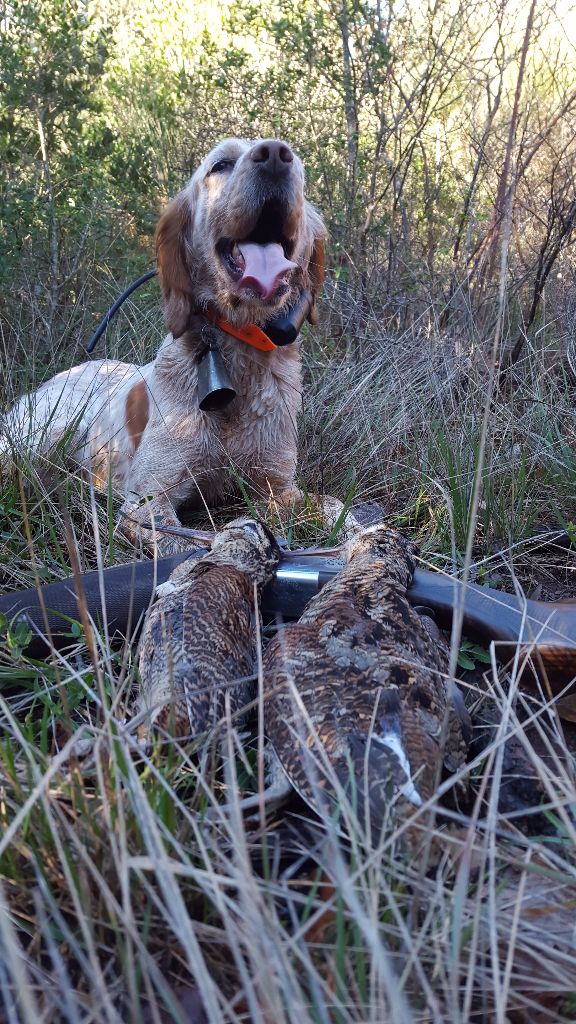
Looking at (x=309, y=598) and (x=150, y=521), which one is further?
(x=150, y=521)

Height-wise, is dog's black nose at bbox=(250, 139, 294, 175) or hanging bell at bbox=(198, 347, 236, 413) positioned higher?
dog's black nose at bbox=(250, 139, 294, 175)

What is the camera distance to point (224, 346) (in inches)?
159

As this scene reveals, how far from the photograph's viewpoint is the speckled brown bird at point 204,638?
188cm

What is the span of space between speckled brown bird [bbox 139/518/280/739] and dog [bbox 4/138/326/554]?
1.45 metres

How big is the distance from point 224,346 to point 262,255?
467 mm

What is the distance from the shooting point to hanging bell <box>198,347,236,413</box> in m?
3.83

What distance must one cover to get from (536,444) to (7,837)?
9.99ft

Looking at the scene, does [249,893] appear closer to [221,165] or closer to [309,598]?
[309,598]

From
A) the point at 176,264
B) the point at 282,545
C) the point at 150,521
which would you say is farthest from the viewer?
the point at 176,264

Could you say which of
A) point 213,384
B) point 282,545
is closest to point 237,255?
point 213,384

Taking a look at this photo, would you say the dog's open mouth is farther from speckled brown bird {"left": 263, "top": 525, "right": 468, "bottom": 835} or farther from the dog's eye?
speckled brown bird {"left": 263, "top": 525, "right": 468, "bottom": 835}

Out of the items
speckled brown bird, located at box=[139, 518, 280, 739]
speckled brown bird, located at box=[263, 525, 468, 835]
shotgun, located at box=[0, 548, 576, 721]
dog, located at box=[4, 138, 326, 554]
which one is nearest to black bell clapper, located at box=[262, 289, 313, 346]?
dog, located at box=[4, 138, 326, 554]

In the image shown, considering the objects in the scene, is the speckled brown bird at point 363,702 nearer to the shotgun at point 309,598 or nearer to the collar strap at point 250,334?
the shotgun at point 309,598

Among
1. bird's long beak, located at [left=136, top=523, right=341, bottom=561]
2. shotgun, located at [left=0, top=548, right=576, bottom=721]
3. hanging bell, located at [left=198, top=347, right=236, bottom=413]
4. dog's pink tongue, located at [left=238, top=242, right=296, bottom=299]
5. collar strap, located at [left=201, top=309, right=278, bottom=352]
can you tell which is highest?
dog's pink tongue, located at [left=238, top=242, right=296, bottom=299]
